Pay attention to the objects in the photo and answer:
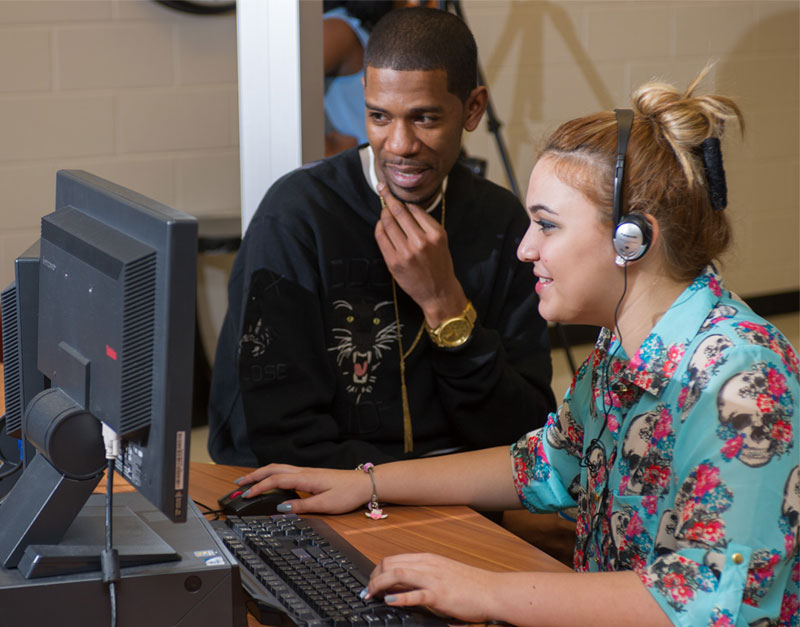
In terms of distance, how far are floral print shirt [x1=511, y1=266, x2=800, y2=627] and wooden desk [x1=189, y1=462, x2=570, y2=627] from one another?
3.9 inches

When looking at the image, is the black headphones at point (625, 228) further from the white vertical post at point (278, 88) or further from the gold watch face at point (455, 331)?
the white vertical post at point (278, 88)

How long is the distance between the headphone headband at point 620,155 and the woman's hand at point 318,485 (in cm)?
49

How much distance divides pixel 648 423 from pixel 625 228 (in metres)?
0.23

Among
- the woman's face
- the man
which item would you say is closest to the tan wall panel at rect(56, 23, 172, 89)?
the man

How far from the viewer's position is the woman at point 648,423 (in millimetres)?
1004

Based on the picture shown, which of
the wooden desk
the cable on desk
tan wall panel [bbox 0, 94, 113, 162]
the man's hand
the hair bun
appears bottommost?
the wooden desk

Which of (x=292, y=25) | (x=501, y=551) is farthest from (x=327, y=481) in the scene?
(x=292, y=25)

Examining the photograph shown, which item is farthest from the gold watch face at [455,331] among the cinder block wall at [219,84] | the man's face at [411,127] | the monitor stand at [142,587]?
the cinder block wall at [219,84]

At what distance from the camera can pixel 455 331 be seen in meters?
1.72

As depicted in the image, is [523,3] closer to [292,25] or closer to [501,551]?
[292,25]

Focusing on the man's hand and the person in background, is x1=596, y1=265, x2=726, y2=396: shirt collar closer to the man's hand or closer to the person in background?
the man's hand

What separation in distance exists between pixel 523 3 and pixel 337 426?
1.91 meters

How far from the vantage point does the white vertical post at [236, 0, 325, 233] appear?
2125mm

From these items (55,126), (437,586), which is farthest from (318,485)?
(55,126)
